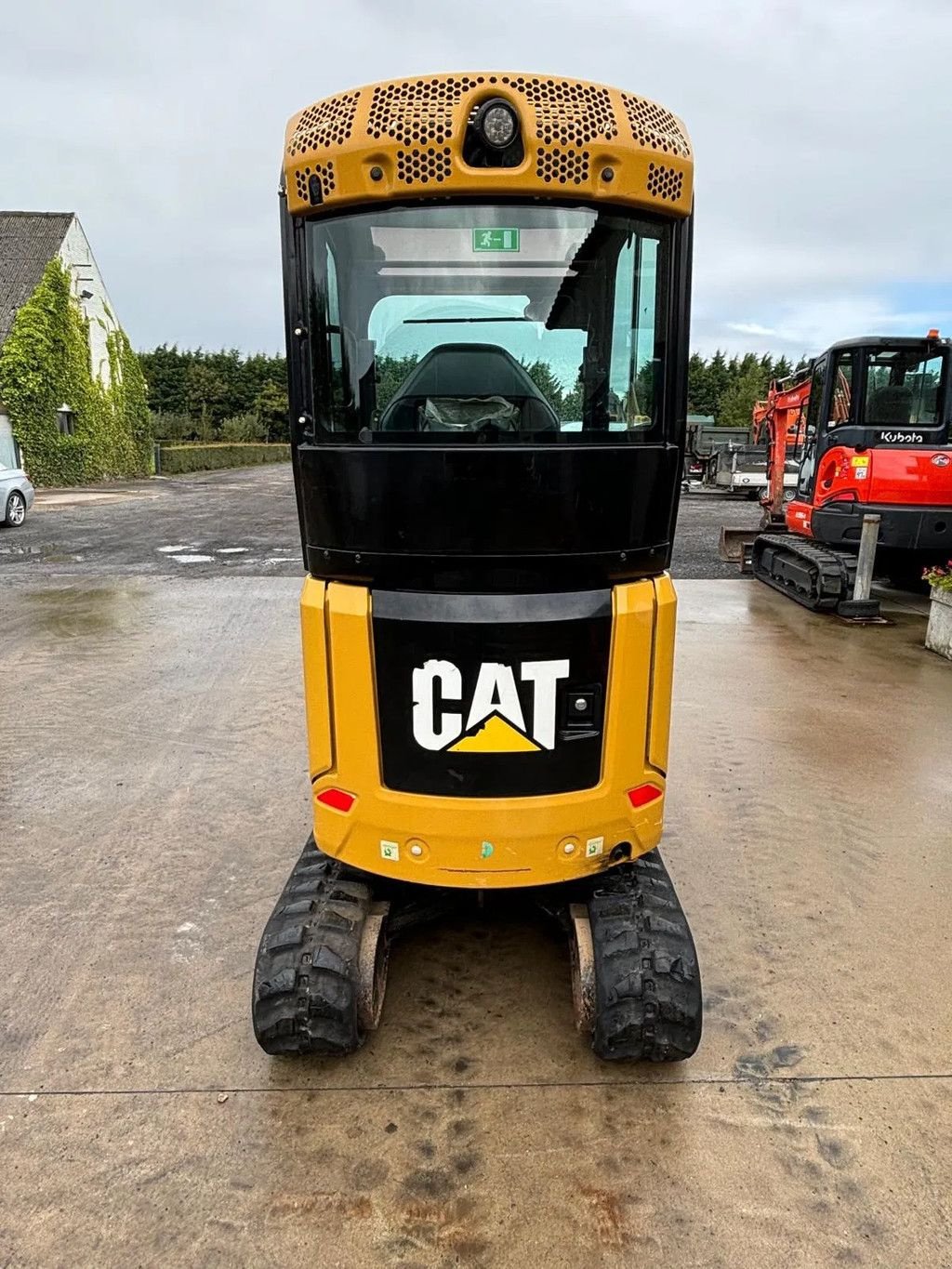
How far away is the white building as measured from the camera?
2711 cm

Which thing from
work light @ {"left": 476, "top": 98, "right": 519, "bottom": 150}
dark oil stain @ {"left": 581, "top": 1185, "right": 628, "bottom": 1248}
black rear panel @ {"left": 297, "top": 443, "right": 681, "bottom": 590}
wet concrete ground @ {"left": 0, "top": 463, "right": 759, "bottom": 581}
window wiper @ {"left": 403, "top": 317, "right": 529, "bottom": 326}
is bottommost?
wet concrete ground @ {"left": 0, "top": 463, "right": 759, "bottom": 581}

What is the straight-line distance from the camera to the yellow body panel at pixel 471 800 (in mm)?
2471

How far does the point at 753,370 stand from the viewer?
5131cm

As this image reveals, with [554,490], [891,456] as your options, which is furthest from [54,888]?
[891,456]

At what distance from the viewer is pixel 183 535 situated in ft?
49.8

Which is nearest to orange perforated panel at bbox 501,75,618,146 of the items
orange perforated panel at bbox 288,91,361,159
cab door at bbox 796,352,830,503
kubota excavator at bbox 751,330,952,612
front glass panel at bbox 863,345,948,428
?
orange perforated panel at bbox 288,91,361,159

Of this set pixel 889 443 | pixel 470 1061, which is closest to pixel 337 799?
pixel 470 1061

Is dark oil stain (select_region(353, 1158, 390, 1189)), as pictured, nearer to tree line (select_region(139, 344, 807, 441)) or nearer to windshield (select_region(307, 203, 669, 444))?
windshield (select_region(307, 203, 669, 444))

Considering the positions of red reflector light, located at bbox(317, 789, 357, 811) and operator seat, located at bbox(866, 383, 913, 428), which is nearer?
red reflector light, located at bbox(317, 789, 357, 811)

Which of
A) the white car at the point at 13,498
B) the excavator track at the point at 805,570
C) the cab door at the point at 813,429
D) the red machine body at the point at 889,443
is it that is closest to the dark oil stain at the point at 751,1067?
the excavator track at the point at 805,570

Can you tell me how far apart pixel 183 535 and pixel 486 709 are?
13861mm

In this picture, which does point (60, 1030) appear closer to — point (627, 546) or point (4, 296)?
point (627, 546)

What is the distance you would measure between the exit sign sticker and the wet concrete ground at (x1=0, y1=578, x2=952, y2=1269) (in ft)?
7.78

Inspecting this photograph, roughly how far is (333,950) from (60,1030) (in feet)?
3.35
